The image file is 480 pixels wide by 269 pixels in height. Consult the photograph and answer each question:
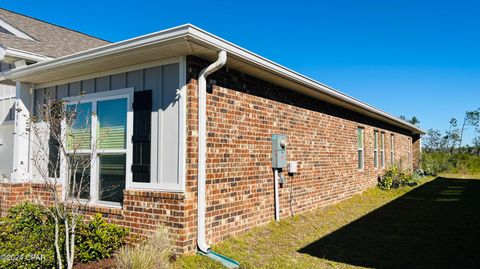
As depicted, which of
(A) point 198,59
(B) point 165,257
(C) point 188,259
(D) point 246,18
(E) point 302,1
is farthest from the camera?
(D) point 246,18

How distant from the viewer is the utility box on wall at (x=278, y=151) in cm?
704

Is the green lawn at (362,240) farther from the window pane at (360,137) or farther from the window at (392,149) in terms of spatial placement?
the window at (392,149)

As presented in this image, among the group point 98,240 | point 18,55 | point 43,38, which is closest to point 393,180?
point 98,240

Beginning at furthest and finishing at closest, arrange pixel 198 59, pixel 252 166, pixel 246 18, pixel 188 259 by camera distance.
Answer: pixel 246 18, pixel 252 166, pixel 198 59, pixel 188 259

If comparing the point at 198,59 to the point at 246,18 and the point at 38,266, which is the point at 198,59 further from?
the point at 246,18

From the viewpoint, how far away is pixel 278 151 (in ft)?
23.2

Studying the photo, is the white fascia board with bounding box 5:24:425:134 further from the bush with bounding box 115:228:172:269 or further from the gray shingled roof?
the bush with bounding box 115:228:172:269

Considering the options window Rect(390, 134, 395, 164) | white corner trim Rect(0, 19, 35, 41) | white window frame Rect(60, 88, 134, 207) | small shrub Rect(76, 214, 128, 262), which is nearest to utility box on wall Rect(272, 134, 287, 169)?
white window frame Rect(60, 88, 134, 207)

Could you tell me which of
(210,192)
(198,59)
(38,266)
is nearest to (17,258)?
(38,266)

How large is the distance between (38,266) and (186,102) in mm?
2873

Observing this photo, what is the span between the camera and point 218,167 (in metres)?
5.70

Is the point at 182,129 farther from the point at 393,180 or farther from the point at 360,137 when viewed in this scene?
the point at 393,180

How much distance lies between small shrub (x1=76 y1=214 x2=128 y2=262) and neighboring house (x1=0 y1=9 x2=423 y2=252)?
254mm

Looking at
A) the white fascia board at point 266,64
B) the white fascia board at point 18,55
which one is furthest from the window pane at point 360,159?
the white fascia board at point 18,55
